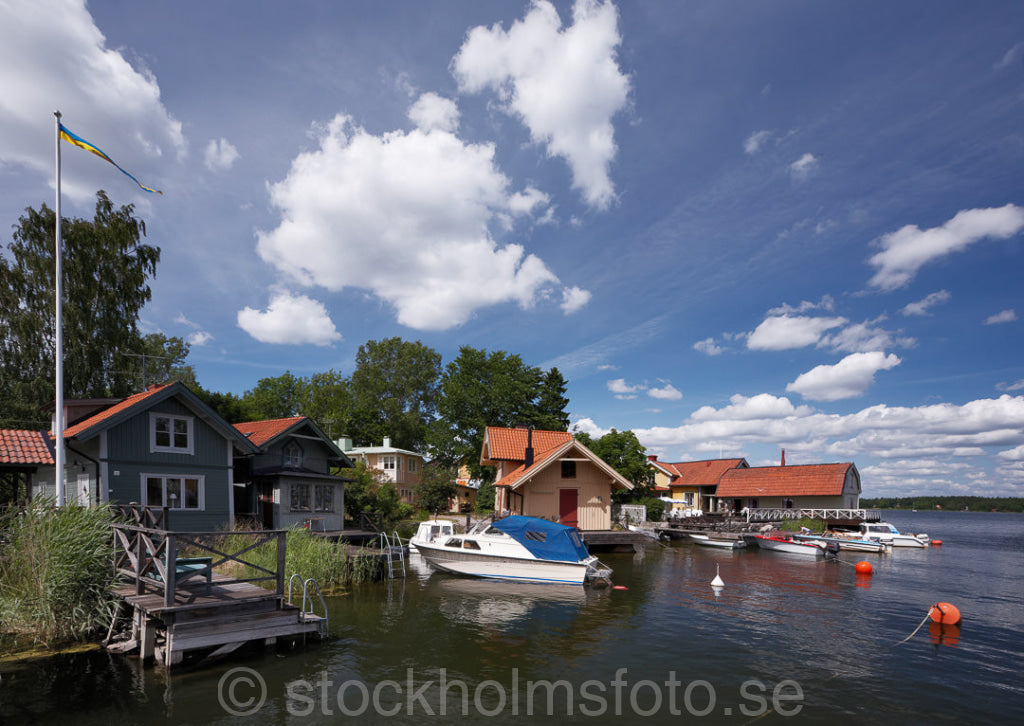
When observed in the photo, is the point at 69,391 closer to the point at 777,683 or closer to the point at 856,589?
the point at 777,683

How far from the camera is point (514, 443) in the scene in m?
41.2

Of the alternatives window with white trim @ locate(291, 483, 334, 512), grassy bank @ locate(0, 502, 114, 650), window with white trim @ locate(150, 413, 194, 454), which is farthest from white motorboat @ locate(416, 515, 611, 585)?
grassy bank @ locate(0, 502, 114, 650)

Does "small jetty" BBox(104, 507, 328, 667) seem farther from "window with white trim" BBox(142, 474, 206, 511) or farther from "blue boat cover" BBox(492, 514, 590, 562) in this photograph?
"blue boat cover" BBox(492, 514, 590, 562)

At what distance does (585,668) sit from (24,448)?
21.3 metres

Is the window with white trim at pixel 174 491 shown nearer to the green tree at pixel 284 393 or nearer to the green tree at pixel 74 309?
the green tree at pixel 74 309

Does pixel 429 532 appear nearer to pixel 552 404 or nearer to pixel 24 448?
pixel 24 448

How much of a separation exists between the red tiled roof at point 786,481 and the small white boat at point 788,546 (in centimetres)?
1175

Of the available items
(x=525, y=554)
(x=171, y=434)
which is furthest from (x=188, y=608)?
(x=171, y=434)

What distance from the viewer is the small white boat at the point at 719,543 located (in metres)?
40.2

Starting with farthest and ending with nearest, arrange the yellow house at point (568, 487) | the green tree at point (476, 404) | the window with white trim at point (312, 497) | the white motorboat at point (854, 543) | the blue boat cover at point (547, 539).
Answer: the green tree at point (476, 404) → the white motorboat at point (854, 543) → the yellow house at point (568, 487) → the window with white trim at point (312, 497) → the blue boat cover at point (547, 539)

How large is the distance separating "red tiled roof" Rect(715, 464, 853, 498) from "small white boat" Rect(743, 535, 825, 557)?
38.5ft

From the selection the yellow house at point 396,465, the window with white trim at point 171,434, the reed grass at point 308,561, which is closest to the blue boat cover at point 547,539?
the reed grass at point 308,561

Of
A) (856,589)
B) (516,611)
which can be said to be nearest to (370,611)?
(516,611)

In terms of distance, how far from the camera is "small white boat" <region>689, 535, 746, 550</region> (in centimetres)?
4025
